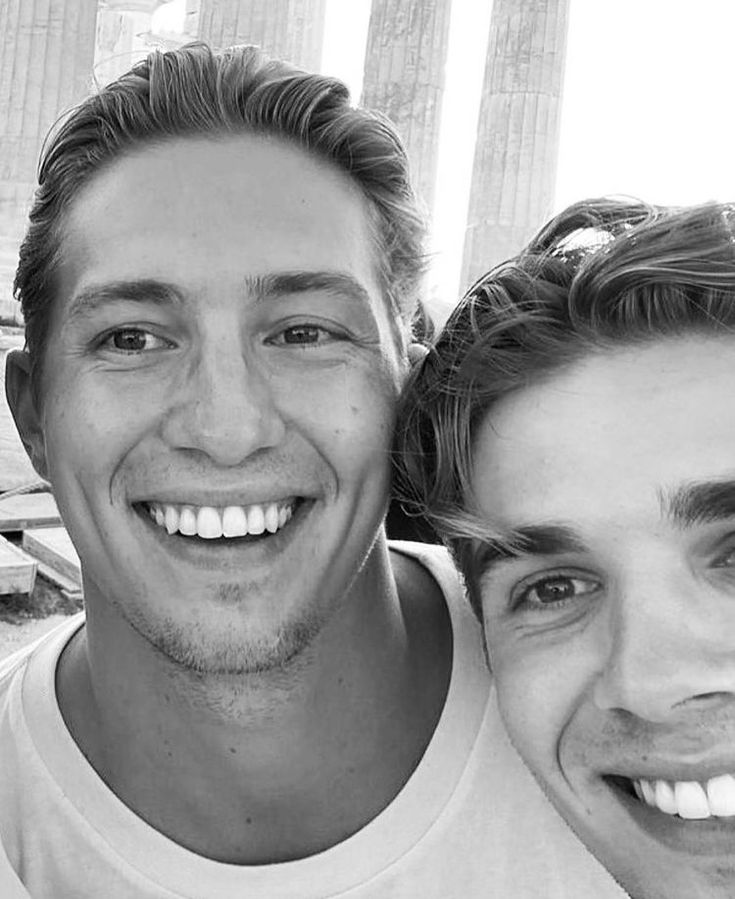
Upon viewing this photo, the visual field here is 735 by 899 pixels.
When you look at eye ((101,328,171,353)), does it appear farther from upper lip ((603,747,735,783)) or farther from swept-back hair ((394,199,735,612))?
upper lip ((603,747,735,783))

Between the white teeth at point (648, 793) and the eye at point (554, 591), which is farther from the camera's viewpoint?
the eye at point (554, 591)

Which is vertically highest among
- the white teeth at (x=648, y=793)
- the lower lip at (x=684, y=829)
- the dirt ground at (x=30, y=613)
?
the white teeth at (x=648, y=793)

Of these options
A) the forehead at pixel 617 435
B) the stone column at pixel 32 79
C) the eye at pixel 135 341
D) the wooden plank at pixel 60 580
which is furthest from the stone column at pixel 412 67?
the forehead at pixel 617 435

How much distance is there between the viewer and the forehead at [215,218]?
6.52ft

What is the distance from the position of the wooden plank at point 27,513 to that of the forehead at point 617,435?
389cm

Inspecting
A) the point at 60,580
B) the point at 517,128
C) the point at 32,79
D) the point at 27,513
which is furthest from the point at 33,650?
the point at 517,128

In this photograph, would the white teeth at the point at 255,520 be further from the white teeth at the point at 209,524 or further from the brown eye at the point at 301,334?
the brown eye at the point at 301,334

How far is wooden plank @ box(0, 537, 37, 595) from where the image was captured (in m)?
4.28

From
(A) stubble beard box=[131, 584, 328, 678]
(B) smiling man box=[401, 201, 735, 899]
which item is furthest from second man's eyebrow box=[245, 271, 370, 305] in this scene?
(A) stubble beard box=[131, 584, 328, 678]

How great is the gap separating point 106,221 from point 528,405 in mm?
852

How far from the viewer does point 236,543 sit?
1959 millimetres

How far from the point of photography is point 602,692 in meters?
1.63

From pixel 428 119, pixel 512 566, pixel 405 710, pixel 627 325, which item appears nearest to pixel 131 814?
pixel 405 710

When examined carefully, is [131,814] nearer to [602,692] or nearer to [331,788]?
[331,788]
